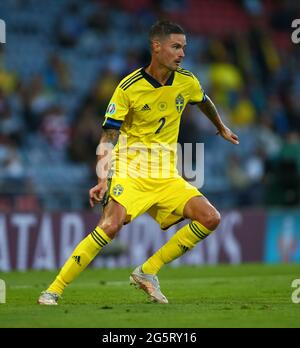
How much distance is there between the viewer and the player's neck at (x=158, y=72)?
9.91 meters

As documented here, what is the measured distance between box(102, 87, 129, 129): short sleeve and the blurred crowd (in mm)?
7324

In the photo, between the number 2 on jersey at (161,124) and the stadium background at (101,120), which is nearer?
the number 2 on jersey at (161,124)

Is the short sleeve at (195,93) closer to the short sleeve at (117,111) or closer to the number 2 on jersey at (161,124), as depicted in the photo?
the number 2 on jersey at (161,124)

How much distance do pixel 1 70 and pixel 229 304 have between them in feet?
36.1

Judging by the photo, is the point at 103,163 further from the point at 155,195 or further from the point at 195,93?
the point at 195,93

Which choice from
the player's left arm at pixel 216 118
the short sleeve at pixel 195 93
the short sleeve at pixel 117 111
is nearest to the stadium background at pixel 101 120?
the player's left arm at pixel 216 118

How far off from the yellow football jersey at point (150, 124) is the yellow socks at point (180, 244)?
0.61 m

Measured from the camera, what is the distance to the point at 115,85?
797 inches

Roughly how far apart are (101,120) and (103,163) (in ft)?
Result: 32.8

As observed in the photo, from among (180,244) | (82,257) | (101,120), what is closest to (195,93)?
(180,244)

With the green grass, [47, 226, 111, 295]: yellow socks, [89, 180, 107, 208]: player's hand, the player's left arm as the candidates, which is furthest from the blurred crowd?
[89, 180, 107, 208]: player's hand

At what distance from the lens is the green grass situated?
26.6 feet

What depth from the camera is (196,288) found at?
37.5 feet
